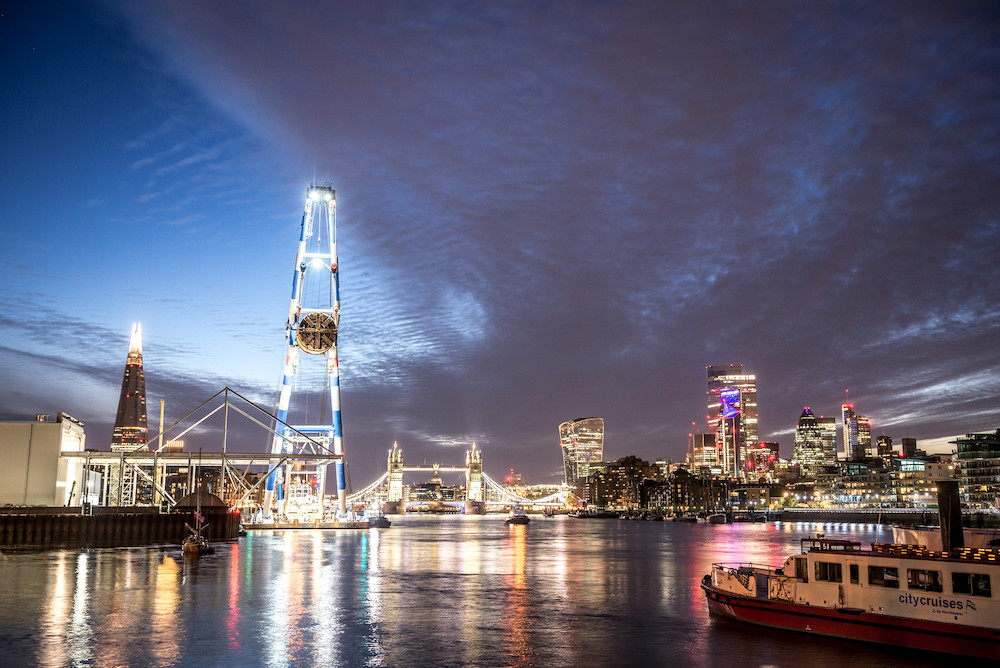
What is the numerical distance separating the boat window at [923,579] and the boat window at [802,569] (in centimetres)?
361

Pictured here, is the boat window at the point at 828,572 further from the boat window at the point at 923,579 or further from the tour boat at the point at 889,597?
the boat window at the point at 923,579

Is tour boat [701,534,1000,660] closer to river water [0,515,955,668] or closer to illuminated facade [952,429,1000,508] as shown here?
river water [0,515,955,668]

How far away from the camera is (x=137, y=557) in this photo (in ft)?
196

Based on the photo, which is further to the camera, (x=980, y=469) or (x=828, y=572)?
(x=980, y=469)

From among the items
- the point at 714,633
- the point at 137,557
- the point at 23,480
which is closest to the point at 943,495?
the point at 714,633

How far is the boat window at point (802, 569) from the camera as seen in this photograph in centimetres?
2712

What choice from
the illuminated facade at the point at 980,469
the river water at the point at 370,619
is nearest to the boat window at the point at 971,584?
the river water at the point at 370,619

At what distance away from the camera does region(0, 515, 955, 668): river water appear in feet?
78.6

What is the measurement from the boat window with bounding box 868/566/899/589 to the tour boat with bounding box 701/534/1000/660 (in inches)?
1.1

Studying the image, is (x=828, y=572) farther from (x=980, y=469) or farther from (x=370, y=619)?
(x=980, y=469)

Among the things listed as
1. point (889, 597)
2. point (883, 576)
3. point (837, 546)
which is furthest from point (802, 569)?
point (889, 597)

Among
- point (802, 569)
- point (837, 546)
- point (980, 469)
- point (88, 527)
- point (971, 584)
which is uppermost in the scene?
point (980, 469)

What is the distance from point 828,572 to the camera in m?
26.2

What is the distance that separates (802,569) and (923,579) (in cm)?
431
